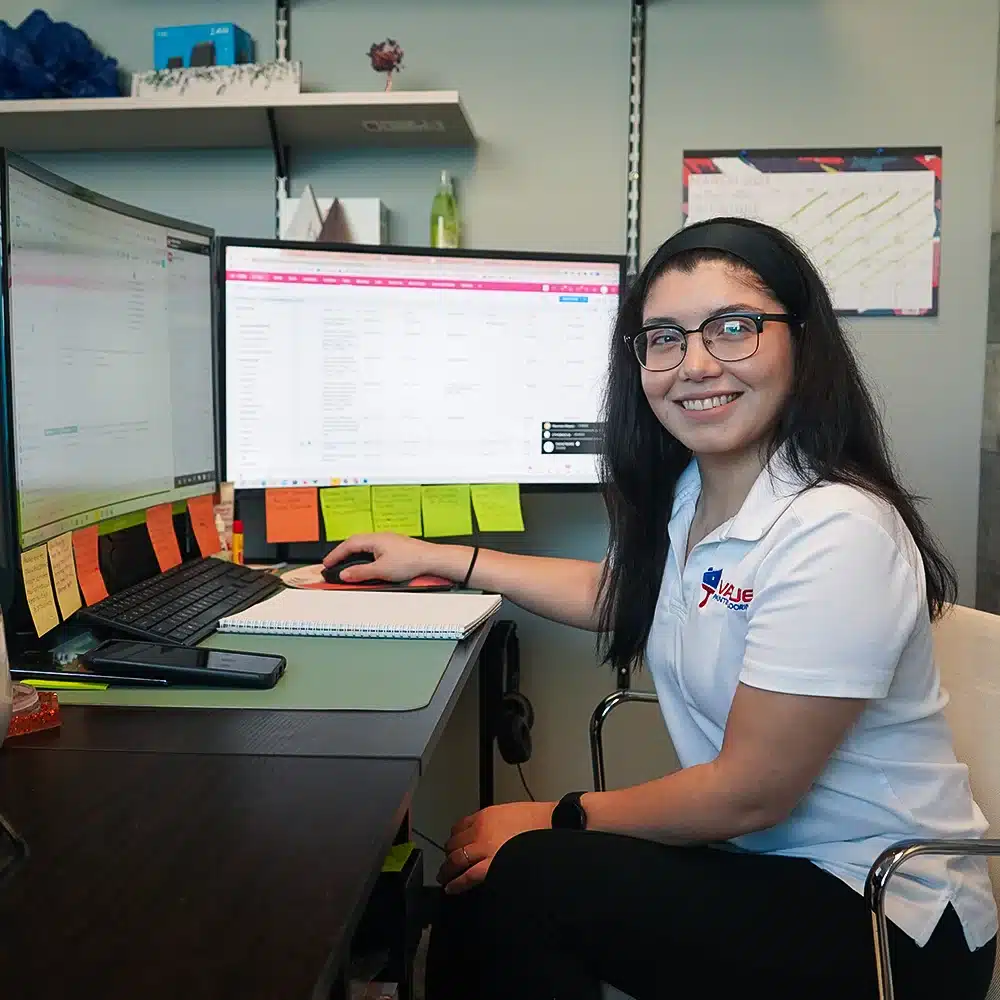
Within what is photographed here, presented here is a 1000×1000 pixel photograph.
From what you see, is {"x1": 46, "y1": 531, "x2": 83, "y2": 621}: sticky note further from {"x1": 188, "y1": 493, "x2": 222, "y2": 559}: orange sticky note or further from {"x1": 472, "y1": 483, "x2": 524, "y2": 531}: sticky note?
{"x1": 472, "y1": 483, "x2": 524, "y2": 531}: sticky note

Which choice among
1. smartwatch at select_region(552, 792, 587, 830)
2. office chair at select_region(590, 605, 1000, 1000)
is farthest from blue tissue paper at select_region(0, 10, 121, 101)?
office chair at select_region(590, 605, 1000, 1000)

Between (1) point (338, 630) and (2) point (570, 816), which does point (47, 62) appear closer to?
(1) point (338, 630)

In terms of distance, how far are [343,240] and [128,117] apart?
1.41 ft

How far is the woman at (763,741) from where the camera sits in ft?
3.16

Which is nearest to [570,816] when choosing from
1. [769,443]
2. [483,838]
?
[483,838]

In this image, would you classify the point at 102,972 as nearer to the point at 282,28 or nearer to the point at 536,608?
the point at 536,608

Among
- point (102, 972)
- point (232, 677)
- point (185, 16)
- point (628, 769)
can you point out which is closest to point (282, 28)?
point (185, 16)

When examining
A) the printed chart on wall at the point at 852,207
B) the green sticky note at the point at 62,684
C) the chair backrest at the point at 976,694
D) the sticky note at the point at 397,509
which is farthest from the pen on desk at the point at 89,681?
the printed chart on wall at the point at 852,207

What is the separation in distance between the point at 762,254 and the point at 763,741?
53 centimetres

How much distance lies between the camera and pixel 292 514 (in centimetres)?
173

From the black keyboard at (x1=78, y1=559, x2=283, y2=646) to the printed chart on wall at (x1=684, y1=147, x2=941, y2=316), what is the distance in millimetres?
1106

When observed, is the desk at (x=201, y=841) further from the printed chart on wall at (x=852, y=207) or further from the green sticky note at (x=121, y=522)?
the printed chart on wall at (x=852, y=207)

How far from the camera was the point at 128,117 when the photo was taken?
1.81m

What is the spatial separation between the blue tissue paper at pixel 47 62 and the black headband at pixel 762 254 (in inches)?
51.4
